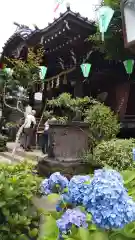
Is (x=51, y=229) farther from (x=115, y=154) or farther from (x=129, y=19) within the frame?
(x=115, y=154)

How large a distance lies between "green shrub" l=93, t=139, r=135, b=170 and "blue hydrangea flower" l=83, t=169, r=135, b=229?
12.3ft

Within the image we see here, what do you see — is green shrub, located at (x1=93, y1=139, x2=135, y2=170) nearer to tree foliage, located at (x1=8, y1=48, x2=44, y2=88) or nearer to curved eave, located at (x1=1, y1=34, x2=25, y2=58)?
tree foliage, located at (x1=8, y1=48, x2=44, y2=88)

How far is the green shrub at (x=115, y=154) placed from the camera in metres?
5.21

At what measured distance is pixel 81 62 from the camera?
1105 centimetres

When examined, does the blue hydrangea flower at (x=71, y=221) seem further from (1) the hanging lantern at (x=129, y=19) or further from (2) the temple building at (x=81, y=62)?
(2) the temple building at (x=81, y=62)

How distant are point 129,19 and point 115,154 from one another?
2.37 m

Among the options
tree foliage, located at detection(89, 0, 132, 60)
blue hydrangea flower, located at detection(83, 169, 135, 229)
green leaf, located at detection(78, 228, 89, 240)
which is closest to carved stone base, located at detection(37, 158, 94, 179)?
tree foliage, located at detection(89, 0, 132, 60)

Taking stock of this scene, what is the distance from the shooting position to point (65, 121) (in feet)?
21.3

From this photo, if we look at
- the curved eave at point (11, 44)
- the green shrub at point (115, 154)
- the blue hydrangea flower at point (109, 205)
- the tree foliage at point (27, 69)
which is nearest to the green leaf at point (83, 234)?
the blue hydrangea flower at point (109, 205)

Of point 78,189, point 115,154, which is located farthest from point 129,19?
point 78,189

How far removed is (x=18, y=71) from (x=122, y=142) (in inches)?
202

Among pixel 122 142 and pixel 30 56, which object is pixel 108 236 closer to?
pixel 122 142

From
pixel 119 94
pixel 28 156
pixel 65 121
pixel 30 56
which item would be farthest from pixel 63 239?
pixel 119 94

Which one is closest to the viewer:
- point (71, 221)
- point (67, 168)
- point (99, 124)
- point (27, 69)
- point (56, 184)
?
point (71, 221)
